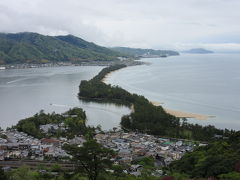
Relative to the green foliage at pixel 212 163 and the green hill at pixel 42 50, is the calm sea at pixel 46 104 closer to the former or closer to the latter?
the green foliage at pixel 212 163

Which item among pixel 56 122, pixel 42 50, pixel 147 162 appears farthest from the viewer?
pixel 42 50

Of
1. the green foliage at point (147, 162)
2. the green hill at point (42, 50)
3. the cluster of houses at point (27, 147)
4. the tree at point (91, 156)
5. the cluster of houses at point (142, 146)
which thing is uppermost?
the green hill at point (42, 50)

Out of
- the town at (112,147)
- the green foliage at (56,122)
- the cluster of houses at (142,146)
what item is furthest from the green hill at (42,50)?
the cluster of houses at (142,146)

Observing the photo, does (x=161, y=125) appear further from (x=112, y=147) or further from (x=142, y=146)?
(x=112, y=147)

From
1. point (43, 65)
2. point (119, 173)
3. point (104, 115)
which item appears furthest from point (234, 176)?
point (43, 65)

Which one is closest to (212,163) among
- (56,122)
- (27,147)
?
(27,147)

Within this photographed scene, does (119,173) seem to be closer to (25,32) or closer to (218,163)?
(218,163)
